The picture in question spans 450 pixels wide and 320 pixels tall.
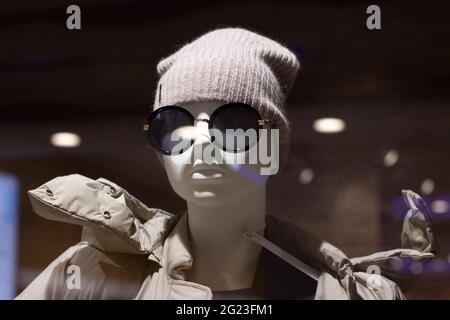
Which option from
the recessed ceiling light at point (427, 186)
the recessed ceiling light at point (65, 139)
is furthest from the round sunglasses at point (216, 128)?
the recessed ceiling light at point (427, 186)

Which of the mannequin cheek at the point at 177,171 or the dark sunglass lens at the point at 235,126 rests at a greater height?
the dark sunglass lens at the point at 235,126

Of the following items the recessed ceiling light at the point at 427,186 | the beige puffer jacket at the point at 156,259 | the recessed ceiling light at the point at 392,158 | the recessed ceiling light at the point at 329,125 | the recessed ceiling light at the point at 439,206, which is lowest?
the beige puffer jacket at the point at 156,259

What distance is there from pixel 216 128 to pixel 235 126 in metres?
0.04

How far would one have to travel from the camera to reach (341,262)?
148 centimetres

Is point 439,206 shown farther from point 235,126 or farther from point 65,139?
point 65,139

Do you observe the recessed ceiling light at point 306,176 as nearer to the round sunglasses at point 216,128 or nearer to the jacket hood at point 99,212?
the round sunglasses at point 216,128

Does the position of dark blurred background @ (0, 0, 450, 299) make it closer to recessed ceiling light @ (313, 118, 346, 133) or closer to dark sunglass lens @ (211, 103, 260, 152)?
recessed ceiling light @ (313, 118, 346, 133)

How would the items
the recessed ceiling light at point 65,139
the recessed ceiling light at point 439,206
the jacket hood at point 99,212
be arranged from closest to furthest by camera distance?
the jacket hood at point 99,212
the recessed ceiling light at point 439,206
the recessed ceiling light at point 65,139

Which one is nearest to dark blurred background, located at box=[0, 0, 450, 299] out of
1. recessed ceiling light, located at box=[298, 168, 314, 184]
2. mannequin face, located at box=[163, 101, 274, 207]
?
recessed ceiling light, located at box=[298, 168, 314, 184]

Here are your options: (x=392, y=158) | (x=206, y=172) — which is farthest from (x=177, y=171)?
(x=392, y=158)

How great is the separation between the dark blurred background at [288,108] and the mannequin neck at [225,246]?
0.07 m

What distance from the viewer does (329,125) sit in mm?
1657

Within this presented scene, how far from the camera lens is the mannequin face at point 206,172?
4.79 ft
